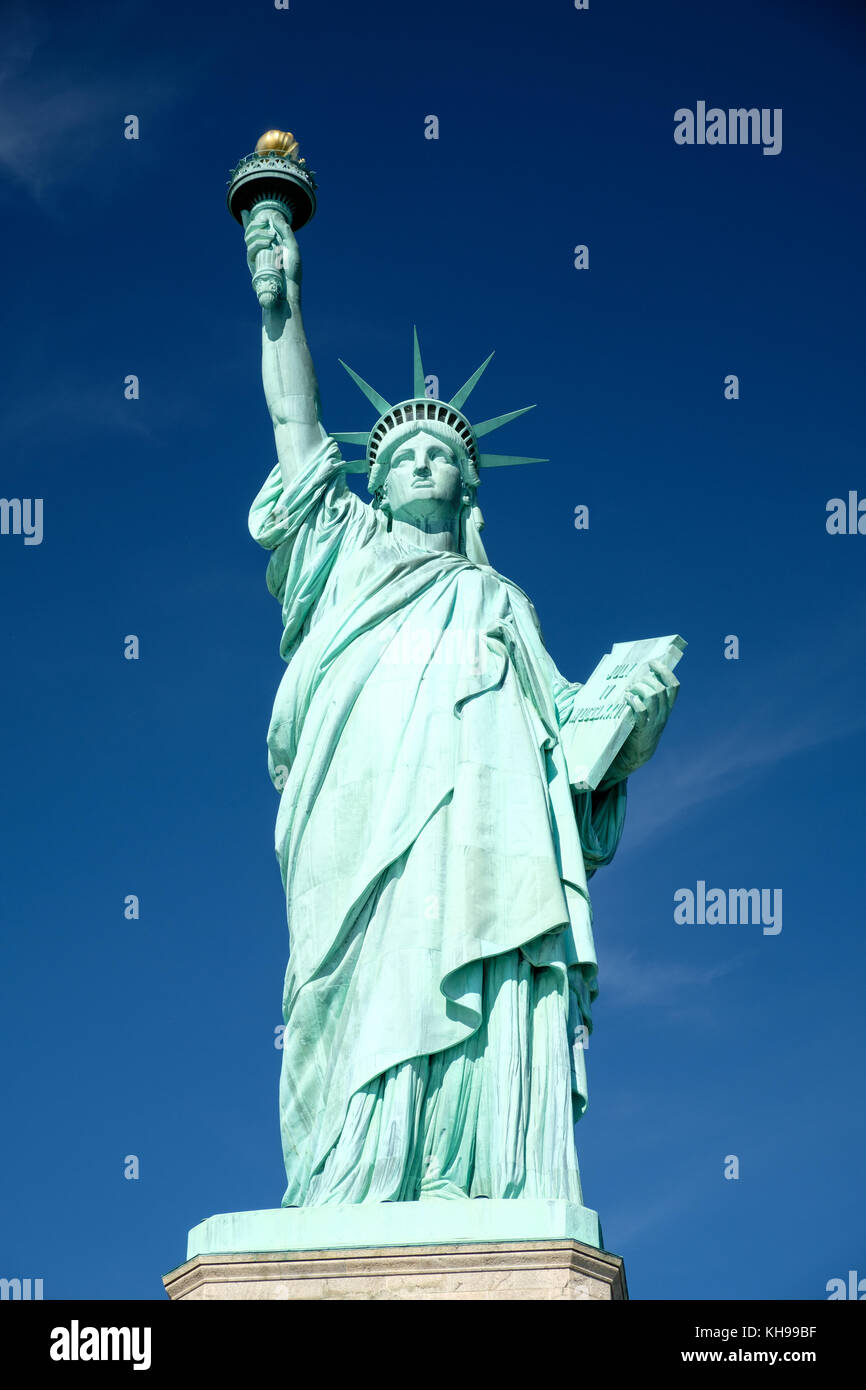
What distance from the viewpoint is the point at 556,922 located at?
46.1 feet

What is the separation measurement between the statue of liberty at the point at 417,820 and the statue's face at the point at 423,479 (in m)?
0.02

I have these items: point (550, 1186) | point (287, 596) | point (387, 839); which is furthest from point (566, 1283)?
point (287, 596)

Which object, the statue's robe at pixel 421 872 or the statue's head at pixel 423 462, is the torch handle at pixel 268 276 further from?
the statue's head at pixel 423 462

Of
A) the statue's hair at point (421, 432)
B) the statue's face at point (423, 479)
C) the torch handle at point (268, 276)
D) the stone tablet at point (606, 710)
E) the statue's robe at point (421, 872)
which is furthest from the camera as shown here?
the statue's hair at point (421, 432)

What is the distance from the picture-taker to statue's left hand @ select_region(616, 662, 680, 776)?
15.5 metres

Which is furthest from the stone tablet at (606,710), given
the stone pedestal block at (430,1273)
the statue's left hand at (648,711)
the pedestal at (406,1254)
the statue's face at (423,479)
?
the stone pedestal block at (430,1273)

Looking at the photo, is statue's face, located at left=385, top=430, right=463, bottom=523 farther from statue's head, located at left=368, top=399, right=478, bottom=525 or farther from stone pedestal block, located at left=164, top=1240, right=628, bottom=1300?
stone pedestal block, located at left=164, top=1240, right=628, bottom=1300

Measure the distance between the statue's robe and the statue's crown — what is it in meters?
0.90

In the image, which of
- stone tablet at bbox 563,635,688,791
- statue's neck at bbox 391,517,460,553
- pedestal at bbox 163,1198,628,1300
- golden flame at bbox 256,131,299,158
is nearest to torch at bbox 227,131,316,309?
golden flame at bbox 256,131,299,158

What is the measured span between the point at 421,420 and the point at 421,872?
4561 mm

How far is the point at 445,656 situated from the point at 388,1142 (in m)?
3.97

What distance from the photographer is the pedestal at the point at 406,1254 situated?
1219 centimetres

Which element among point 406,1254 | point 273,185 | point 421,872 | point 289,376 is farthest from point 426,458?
point 406,1254
